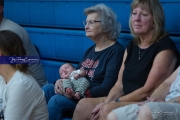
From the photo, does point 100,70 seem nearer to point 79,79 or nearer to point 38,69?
point 79,79

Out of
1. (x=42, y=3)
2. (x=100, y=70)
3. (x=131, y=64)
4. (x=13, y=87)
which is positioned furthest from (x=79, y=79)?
(x=42, y=3)

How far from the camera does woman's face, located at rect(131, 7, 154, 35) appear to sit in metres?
3.45

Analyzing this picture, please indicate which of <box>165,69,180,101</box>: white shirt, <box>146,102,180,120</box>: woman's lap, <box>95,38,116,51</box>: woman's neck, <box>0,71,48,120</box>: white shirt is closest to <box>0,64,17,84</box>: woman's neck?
<box>0,71,48,120</box>: white shirt

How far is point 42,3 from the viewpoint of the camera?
5.34 meters

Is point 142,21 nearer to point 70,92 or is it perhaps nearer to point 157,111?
point 70,92

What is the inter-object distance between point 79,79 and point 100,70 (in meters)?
0.19

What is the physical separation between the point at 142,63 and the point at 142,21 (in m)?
0.33

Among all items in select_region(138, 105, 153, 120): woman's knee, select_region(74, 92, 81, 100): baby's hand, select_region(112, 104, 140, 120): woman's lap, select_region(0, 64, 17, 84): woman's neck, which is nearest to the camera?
select_region(138, 105, 153, 120): woman's knee

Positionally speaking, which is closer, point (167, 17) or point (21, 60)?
point (21, 60)

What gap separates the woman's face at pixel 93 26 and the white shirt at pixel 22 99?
3.91ft

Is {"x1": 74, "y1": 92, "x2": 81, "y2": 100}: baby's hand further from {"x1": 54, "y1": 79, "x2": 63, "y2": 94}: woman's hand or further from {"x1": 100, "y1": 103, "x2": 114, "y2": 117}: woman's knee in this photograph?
{"x1": 100, "y1": 103, "x2": 114, "y2": 117}: woman's knee

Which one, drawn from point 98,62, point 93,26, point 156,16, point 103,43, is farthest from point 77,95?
point 156,16

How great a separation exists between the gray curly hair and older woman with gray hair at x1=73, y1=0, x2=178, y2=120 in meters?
0.40

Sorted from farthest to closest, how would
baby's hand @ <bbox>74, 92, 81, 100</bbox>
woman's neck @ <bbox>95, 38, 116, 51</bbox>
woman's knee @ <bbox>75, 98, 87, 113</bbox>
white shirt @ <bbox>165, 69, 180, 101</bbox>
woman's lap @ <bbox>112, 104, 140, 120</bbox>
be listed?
1. woman's neck @ <bbox>95, 38, 116, 51</bbox>
2. baby's hand @ <bbox>74, 92, 81, 100</bbox>
3. woman's knee @ <bbox>75, 98, 87, 113</bbox>
4. white shirt @ <bbox>165, 69, 180, 101</bbox>
5. woman's lap @ <bbox>112, 104, 140, 120</bbox>
